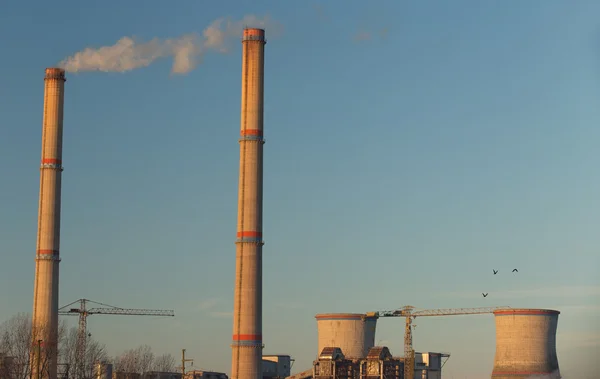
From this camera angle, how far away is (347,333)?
405 ft

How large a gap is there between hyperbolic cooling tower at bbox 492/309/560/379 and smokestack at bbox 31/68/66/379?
55.1 m

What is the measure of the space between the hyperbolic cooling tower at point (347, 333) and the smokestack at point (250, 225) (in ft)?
134

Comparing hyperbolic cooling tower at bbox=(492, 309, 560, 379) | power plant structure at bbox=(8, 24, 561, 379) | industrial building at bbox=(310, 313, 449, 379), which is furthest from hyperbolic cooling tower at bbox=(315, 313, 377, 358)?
hyperbolic cooling tower at bbox=(492, 309, 560, 379)

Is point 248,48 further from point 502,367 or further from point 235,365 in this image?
point 502,367

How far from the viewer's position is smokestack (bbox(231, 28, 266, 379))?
8238cm

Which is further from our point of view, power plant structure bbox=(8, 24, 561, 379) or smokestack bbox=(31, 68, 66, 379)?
A: smokestack bbox=(31, 68, 66, 379)

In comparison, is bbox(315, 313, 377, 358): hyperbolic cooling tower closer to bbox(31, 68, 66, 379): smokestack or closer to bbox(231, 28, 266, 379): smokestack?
bbox(231, 28, 266, 379): smokestack

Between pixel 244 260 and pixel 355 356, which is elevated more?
pixel 244 260

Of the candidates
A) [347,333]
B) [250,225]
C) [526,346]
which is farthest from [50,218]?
[526,346]

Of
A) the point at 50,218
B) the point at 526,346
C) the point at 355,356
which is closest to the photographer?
the point at 50,218

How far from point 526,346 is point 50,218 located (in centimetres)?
5820

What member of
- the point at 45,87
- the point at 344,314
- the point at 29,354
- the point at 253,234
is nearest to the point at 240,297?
the point at 253,234

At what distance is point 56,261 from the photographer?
8881cm

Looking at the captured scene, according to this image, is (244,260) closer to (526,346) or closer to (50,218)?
(50,218)
